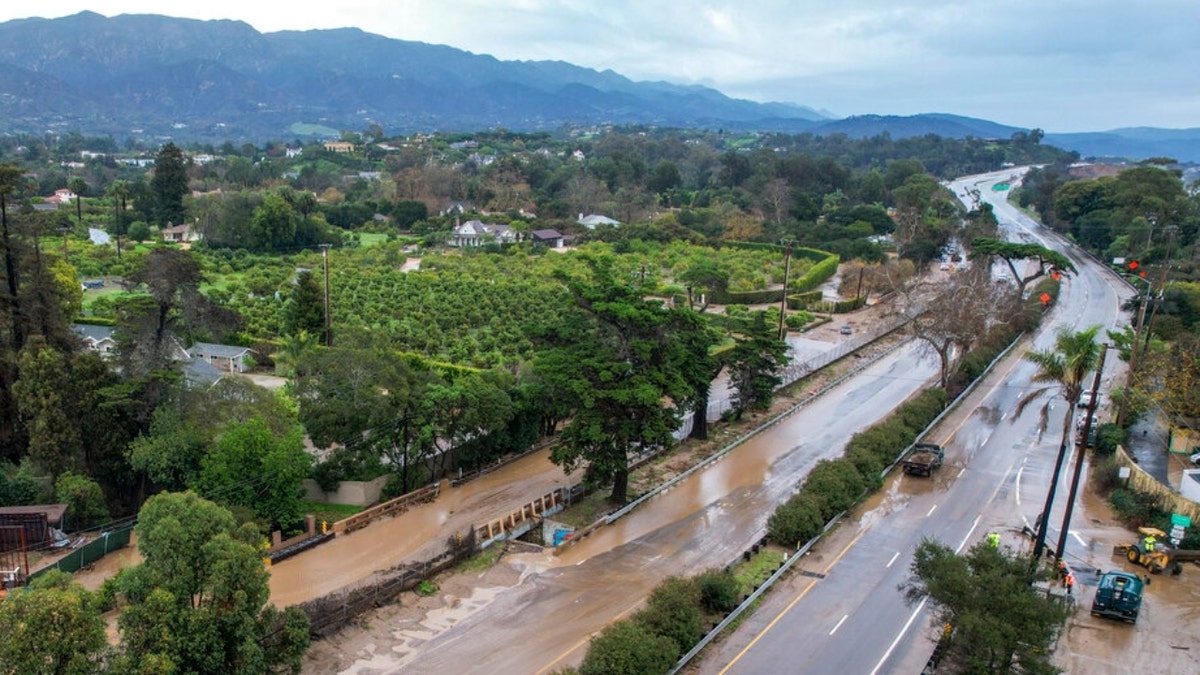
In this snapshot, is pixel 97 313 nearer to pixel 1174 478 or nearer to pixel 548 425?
pixel 548 425

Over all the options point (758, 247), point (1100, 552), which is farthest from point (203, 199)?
point (1100, 552)

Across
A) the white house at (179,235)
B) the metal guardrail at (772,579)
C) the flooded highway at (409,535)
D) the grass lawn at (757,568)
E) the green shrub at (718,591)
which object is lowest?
the white house at (179,235)

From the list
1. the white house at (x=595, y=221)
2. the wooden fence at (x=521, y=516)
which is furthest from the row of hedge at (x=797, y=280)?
the wooden fence at (x=521, y=516)

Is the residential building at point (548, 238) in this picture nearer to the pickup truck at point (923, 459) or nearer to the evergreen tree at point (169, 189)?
the evergreen tree at point (169, 189)

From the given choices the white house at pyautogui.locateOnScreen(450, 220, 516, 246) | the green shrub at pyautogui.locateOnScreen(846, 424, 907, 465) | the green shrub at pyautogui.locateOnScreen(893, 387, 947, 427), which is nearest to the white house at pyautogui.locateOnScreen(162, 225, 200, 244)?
the white house at pyautogui.locateOnScreen(450, 220, 516, 246)

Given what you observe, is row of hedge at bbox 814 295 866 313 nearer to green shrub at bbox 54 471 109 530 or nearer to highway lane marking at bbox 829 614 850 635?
highway lane marking at bbox 829 614 850 635
